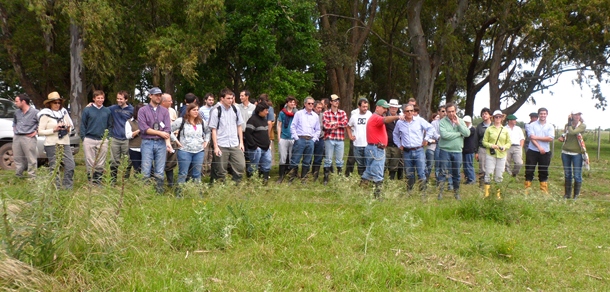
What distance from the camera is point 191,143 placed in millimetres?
7805

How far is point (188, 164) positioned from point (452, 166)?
439cm

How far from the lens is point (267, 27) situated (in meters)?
22.3

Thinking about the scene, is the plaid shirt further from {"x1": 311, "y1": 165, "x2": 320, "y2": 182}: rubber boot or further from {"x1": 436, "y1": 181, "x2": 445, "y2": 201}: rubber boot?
{"x1": 436, "y1": 181, "x2": 445, "y2": 201}: rubber boot

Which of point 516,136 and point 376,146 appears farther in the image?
point 516,136

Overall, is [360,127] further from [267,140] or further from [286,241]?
[286,241]

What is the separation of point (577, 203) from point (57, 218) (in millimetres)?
7615

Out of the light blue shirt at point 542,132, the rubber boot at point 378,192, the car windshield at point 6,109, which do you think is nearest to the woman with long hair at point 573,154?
the light blue shirt at point 542,132

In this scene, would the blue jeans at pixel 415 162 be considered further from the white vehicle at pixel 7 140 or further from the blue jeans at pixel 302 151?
the white vehicle at pixel 7 140

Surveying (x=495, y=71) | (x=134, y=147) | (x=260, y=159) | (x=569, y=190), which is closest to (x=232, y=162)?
(x=260, y=159)

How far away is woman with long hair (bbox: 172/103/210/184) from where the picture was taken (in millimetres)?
7777

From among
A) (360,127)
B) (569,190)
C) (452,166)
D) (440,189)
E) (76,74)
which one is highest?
(76,74)

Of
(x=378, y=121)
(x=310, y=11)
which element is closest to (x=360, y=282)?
(x=378, y=121)

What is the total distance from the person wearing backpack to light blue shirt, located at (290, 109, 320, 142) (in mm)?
1972

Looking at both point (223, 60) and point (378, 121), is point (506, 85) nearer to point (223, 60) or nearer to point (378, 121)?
point (223, 60)
